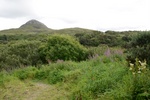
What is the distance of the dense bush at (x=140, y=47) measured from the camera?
7.48 metres

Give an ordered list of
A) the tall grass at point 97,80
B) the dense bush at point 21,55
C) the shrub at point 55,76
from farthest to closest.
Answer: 1. the dense bush at point 21,55
2. the shrub at point 55,76
3. the tall grass at point 97,80

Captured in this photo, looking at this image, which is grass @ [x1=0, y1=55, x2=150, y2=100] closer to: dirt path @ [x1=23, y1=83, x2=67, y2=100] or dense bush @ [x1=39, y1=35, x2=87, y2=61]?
dirt path @ [x1=23, y1=83, x2=67, y2=100]

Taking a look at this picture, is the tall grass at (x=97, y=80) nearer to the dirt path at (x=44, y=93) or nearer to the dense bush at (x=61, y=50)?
the dirt path at (x=44, y=93)

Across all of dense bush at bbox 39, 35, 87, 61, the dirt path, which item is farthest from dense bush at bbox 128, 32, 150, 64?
dense bush at bbox 39, 35, 87, 61

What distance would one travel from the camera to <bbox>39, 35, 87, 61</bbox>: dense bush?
22250 mm

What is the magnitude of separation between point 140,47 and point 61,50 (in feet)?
49.4

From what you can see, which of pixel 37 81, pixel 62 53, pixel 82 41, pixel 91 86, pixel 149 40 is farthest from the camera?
pixel 82 41

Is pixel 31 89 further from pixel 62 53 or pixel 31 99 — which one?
pixel 62 53

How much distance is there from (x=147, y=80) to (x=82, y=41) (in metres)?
37.5

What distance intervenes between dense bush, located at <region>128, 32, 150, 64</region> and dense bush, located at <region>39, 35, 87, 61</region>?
14.2m

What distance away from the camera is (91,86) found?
23.0 feet

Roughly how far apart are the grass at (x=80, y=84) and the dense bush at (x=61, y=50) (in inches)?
397

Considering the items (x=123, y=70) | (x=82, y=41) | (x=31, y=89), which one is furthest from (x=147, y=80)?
(x=82, y=41)

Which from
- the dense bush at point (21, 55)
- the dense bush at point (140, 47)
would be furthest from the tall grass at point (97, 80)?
the dense bush at point (21, 55)
